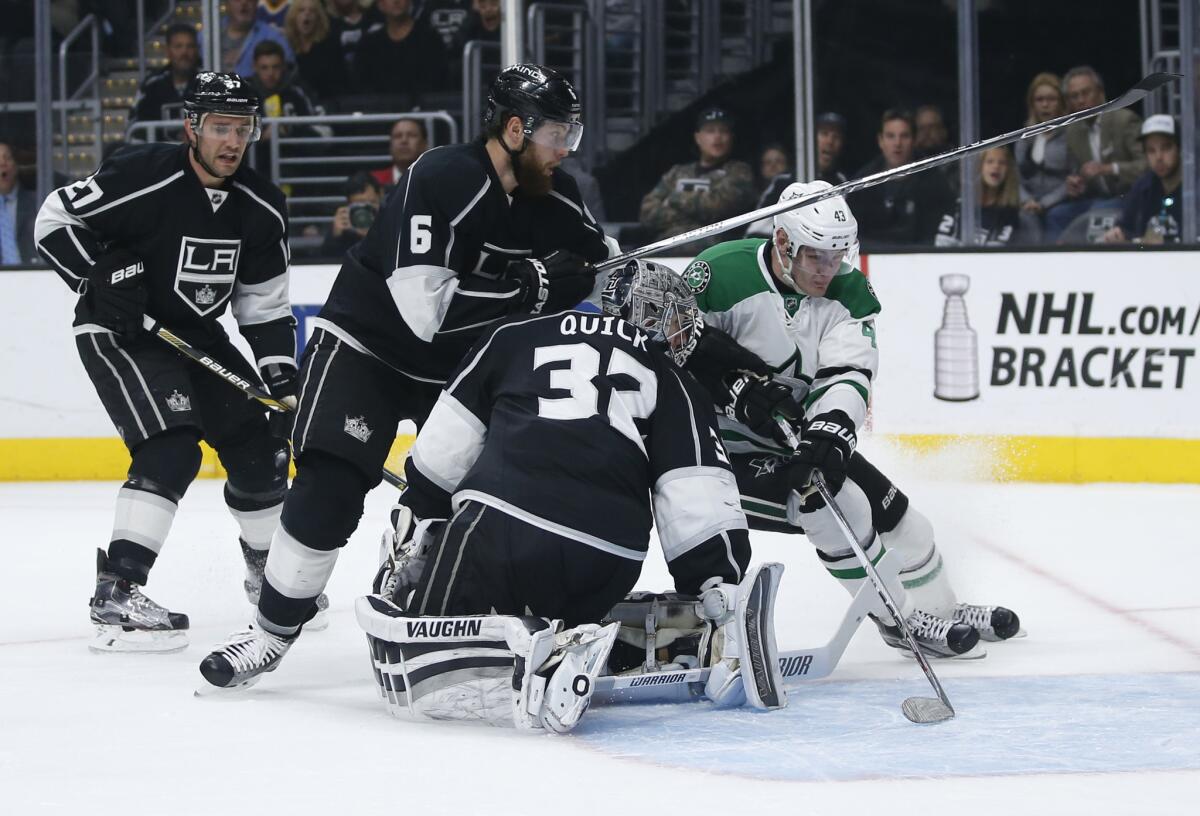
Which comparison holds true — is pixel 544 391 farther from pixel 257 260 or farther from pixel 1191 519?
pixel 1191 519

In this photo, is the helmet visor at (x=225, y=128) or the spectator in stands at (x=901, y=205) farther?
the spectator in stands at (x=901, y=205)

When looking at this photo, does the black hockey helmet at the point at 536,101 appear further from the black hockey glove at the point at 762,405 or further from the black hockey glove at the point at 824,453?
the black hockey glove at the point at 824,453

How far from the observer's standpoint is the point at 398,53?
727 cm

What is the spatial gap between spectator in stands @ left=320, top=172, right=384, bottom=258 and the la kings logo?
3.01 metres

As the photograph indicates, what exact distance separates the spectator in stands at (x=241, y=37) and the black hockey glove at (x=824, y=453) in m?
4.65

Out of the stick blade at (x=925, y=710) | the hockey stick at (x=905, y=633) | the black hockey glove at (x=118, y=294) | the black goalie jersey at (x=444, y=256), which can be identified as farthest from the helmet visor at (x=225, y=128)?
the stick blade at (x=925, y=710)

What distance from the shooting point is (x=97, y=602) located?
346 centimetres

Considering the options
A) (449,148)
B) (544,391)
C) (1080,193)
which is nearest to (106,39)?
(1080,193)

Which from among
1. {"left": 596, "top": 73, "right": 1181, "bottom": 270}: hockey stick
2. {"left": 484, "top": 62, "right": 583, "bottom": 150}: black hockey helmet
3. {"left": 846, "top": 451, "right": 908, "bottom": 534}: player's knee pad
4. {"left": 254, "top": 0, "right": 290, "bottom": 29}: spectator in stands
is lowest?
{"left": 846, "top": 451, "right": 908, "bottom": 534}: player's knee pad

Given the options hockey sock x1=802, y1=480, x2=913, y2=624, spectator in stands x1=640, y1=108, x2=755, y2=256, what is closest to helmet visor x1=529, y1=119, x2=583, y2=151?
hockey sock x1=802, y1=480, x2=913, y2=624

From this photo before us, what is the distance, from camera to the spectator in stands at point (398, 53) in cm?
723

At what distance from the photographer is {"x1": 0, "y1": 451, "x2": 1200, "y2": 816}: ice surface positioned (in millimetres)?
2242

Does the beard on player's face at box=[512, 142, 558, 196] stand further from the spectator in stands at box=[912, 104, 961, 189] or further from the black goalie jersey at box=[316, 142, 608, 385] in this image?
the spectator in stands at box=[912, 104, 961, 189]

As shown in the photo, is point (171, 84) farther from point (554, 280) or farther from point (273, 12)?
point (554, 280)
